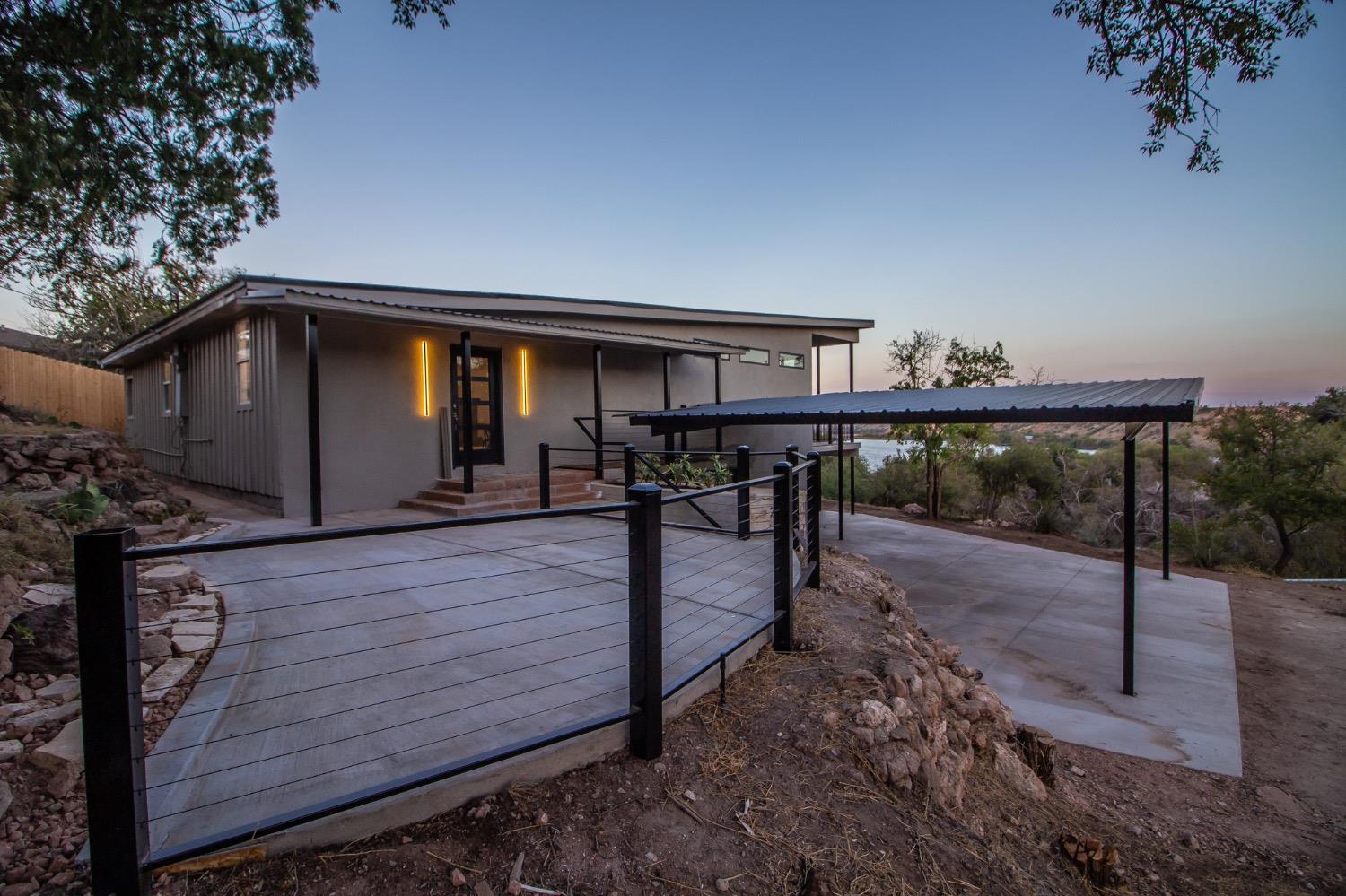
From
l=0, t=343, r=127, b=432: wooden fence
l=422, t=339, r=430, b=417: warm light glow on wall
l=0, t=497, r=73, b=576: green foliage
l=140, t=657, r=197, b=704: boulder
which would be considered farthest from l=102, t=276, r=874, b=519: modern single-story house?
l=140, t=657, r=197, b=704: boulder

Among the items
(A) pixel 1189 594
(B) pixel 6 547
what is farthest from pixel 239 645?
(A) pixel 1189 594

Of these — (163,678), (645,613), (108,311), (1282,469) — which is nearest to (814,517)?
(645,613)

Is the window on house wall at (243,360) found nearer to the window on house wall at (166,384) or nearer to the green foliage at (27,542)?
the green foliage at (27,542)

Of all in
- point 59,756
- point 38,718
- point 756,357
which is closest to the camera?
point 59,756

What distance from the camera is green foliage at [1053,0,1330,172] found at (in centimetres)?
504

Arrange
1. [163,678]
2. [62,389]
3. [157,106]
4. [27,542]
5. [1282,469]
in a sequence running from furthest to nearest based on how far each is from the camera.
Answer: [62,389], [1282,469], [157,106], [27,542], [163,678]

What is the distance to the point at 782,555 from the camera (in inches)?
127

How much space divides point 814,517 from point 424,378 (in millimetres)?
6626

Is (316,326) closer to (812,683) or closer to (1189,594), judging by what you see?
(812,683)

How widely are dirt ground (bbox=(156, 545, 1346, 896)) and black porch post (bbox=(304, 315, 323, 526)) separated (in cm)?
626

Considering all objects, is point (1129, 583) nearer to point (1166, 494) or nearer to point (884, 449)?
point (1166, 494)

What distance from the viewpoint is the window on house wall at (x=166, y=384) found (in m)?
11.3

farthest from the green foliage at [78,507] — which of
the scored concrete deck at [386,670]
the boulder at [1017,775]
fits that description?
the boulder at [1017,775]

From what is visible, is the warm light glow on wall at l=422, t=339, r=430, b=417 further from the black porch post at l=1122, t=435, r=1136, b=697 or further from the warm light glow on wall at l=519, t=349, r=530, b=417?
the black porch post at l=1122, t=435, r=1136, b=697
